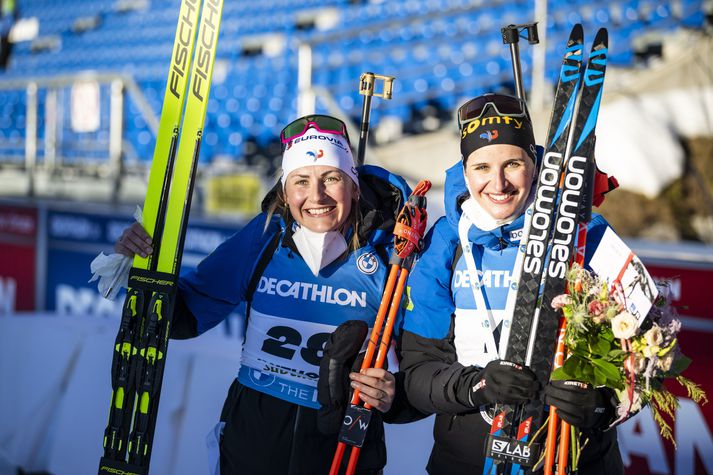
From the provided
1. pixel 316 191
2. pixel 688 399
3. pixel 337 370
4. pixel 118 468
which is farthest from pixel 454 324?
pixel 688 399

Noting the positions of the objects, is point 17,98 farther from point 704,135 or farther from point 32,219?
point 704,135

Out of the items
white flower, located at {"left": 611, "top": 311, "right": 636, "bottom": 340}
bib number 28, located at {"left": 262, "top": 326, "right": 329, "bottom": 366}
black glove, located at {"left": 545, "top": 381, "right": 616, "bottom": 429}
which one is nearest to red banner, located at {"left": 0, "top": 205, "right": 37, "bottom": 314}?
bib number 28, located at {"left": 262, "top": 326, "right": 329, "bottom": 366}

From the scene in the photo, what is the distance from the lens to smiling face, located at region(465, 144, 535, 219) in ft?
6.77

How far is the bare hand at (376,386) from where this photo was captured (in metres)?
2.20

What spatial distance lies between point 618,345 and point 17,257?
666 centimetres

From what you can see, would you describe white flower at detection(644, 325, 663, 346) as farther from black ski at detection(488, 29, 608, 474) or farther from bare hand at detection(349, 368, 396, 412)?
bare hand at detection(349, 368, 396, 412)

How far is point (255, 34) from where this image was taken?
12875mm

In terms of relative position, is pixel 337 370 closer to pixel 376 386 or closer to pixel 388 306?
pixel 376 386

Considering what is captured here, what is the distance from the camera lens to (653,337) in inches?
71.9

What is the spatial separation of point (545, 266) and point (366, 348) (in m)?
0.63

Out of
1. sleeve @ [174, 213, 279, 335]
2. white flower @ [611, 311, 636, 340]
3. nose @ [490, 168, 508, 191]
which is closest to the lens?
white flower @ [611, 311, 636, 340]

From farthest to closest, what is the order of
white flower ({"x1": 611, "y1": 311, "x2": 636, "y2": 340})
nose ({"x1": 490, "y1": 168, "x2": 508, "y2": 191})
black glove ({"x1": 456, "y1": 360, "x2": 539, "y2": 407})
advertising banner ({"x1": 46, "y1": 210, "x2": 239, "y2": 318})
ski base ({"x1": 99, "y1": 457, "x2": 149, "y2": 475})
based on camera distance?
advertising banner ({"x1": 46, "y1": 210, "x2": 239, "y2": 318}) < ski base ({"x1": 99, "y1": 457, "x2": 149, "y2": 475}) < nose ({"x1": 490, "y1": 168, "x2": 508, "y2": 191}) < black glove ({"x1": 456, "y1": 360, "x2": 539, "y2": 407}) < white flower ({"x1": 611, "y1": 311, "x2": 636, "y2": 340})

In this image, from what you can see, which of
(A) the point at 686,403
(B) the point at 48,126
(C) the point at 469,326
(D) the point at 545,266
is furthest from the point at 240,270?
(B) the point at 48,126

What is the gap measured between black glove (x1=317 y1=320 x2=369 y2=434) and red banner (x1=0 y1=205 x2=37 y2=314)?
565 cm
